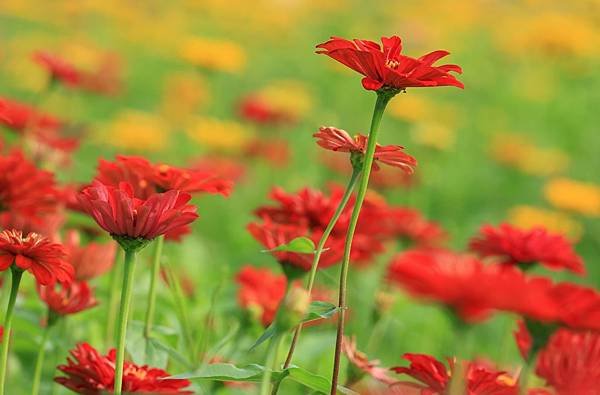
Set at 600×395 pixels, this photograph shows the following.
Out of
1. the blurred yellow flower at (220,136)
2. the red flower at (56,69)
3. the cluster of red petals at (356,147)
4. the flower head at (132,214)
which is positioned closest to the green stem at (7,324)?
the flower head at (132,214)

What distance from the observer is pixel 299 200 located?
1332 millimetres

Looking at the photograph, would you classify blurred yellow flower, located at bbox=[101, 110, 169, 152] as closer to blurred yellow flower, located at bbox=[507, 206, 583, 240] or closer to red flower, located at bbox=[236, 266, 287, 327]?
blurred yellow flower, located at bbox=[507, 206, 583, 240]

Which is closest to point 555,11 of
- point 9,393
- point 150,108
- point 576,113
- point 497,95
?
point 497,95

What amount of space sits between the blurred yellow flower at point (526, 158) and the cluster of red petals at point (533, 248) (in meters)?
2.74

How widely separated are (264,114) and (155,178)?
2.53 meters

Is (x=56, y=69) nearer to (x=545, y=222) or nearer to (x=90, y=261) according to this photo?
(x=90, y=261)

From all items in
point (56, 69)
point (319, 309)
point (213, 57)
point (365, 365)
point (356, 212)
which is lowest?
point (365, 365)

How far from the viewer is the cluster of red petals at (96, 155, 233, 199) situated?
1.18 metres

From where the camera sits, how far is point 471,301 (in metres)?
0.77

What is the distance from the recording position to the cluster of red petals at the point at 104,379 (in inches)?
40.8

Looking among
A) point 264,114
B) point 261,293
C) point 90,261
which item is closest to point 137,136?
point 264,114

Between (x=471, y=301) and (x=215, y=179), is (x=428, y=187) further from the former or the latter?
(x=471, y=301)

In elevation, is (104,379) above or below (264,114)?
below

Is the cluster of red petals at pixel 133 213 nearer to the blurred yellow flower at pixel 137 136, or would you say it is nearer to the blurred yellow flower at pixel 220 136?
the blurred yellow flower at pixel 137 136
